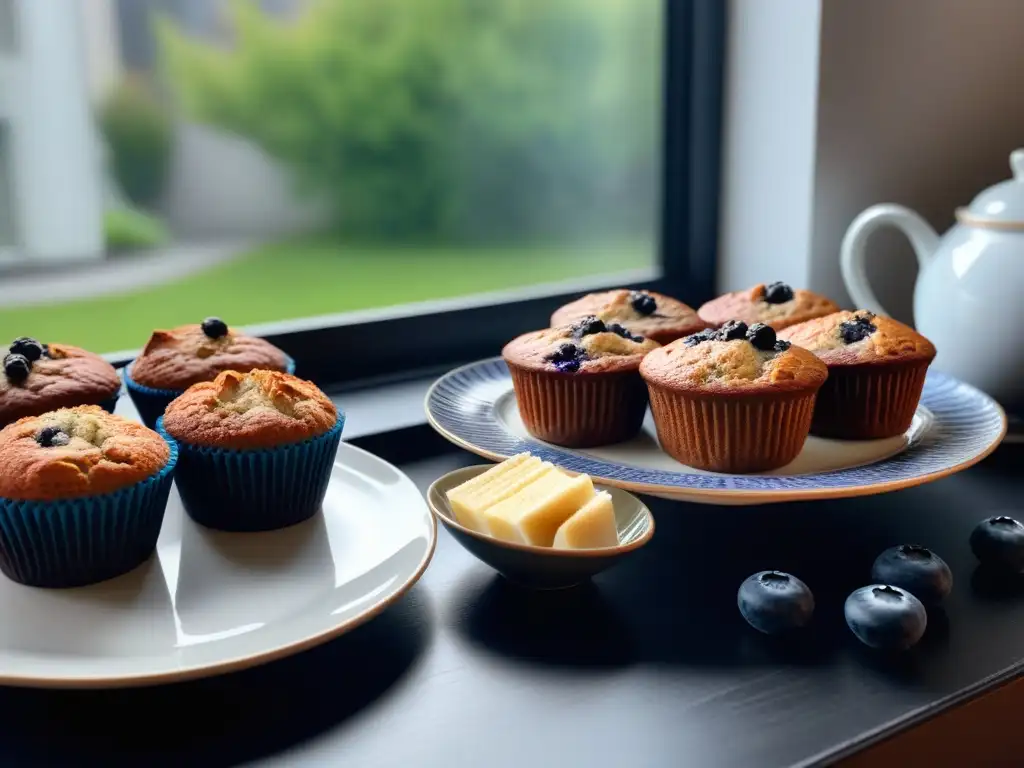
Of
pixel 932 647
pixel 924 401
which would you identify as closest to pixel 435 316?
pixel 924 401

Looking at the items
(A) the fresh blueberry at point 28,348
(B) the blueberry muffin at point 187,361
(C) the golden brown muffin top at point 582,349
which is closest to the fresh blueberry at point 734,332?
(C) the golden brown muffin top at point 582,349

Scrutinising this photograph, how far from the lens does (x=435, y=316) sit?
5.13 feet

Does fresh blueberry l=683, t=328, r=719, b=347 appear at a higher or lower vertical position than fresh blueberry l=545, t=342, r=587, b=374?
higher

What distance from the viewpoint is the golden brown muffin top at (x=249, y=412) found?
3.25 ft

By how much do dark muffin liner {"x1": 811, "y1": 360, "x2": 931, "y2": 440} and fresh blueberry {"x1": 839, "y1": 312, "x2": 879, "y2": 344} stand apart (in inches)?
2.2

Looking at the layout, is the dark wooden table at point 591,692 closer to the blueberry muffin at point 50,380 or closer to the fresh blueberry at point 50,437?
the fresh blueberry at point 50,437

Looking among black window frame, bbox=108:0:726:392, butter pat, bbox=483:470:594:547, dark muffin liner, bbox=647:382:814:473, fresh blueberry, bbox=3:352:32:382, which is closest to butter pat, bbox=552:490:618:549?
butter pat, bbox=483:470:594:547

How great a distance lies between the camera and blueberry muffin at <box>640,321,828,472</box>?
3.49ft

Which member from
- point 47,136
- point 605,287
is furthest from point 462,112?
point 47,136

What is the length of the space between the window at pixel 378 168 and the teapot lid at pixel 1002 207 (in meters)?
0.50

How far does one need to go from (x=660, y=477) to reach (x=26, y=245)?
0.92 meters

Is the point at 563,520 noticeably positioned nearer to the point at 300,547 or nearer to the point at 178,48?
the point at 300,547

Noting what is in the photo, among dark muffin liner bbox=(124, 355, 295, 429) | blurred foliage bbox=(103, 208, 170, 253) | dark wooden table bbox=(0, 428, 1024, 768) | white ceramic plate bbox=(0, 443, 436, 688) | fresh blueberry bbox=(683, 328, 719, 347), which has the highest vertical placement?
blurred foliage bbox=(103, 208, 170, 253)

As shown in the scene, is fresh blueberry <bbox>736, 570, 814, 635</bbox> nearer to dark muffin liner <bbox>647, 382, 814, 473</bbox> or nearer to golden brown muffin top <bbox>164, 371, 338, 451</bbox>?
dark muffin liner <bbox>647, 382, 814, 473</bbox>
